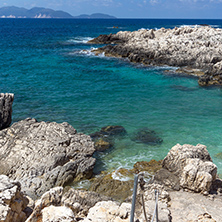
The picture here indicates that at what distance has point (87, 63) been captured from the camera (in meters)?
44.0

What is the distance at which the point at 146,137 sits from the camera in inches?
734

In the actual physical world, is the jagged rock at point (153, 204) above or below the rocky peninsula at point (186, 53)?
below

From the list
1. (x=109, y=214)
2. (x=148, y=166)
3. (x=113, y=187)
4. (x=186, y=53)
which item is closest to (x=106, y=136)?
(x=148, y=166)

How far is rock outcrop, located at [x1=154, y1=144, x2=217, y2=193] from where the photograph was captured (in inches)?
420

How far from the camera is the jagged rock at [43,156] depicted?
495 inches

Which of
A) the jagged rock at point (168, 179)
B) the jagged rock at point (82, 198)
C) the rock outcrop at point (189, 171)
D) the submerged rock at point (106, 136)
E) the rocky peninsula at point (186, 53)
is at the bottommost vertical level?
the submerged rock at point (106, 136)

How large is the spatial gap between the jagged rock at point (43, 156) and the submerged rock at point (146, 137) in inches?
180

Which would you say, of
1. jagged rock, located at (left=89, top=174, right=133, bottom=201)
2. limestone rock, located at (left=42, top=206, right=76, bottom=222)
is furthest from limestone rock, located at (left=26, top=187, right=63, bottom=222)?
jagged rock, located at (left=89, top=174, right=133, bottom=201)

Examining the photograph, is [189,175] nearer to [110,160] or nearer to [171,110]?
[110,160]

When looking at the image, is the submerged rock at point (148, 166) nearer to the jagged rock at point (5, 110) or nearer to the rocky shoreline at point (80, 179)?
the rocky shoreline at point (80, 179)

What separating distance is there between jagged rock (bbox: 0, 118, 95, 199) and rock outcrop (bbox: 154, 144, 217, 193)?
418 centimetres

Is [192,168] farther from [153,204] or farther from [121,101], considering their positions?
[121,101]

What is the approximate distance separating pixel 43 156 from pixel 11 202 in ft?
22.8

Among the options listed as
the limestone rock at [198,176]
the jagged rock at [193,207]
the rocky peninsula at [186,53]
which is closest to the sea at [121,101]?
the rocky peninsula at [186,53]
